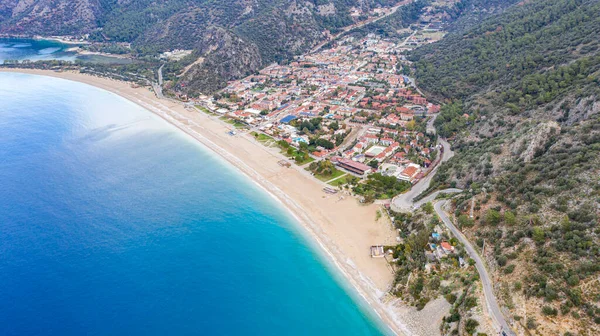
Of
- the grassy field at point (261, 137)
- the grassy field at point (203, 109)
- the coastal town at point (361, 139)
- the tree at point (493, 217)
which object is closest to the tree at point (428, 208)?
the coastal town at point (361, 139)

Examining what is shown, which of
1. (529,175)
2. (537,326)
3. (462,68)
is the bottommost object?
(537,326)

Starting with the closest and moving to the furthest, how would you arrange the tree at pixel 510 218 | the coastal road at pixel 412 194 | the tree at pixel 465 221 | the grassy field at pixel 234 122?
the tree at pixel 510 218, the tree at pixel 465 221, the coastal road at pixel 412 194, the grassy field at pixel 234 122

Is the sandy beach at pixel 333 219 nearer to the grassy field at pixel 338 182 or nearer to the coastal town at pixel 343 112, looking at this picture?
the grassy field at pixel 338 182

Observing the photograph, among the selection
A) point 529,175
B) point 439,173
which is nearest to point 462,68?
point 439,173

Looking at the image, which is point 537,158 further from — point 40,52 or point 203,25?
point 40,52

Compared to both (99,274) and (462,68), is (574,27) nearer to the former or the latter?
(462,68)
